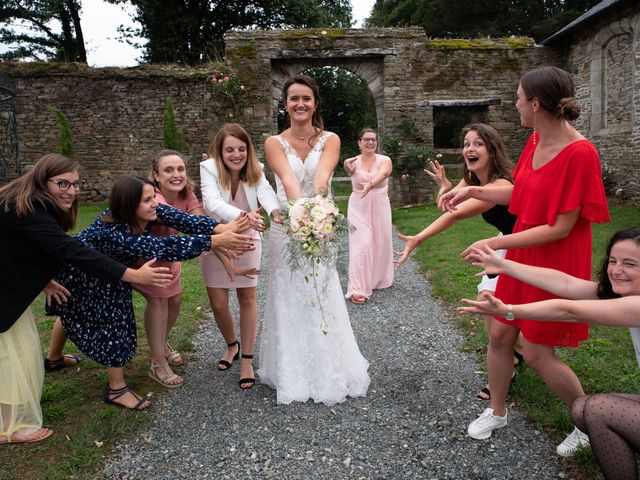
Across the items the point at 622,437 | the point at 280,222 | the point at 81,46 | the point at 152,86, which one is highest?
the point at 81,46

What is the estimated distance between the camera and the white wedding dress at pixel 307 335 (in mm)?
3586

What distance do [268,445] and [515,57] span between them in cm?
1583

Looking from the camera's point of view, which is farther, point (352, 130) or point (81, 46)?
point (352, 130)

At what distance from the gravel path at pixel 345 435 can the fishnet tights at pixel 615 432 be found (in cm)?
50

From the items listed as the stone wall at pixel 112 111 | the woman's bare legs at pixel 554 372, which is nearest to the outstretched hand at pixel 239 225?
the woman's bare legs at pixel 554 372

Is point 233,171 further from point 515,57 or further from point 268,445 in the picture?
point 515,57

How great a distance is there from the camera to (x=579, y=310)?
2.14 metres

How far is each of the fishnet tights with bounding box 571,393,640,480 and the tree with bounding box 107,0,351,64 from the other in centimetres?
2255

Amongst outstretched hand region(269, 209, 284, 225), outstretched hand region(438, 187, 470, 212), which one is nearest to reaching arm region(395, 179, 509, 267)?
outstretched hand region(438, 187, 470, 212)

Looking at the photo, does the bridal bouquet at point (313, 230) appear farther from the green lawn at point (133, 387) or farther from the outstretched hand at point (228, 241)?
the green lawn at point (133, 387)

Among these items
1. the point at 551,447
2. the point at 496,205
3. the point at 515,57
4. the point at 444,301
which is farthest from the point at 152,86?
the point at 551,447

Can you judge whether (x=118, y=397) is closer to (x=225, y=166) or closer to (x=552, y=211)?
(x=225, y=166)

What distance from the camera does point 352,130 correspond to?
27.5m

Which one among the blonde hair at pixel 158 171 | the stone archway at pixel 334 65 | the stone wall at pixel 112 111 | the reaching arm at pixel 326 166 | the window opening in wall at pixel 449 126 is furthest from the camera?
the window opening in wall at pixel 449 126
